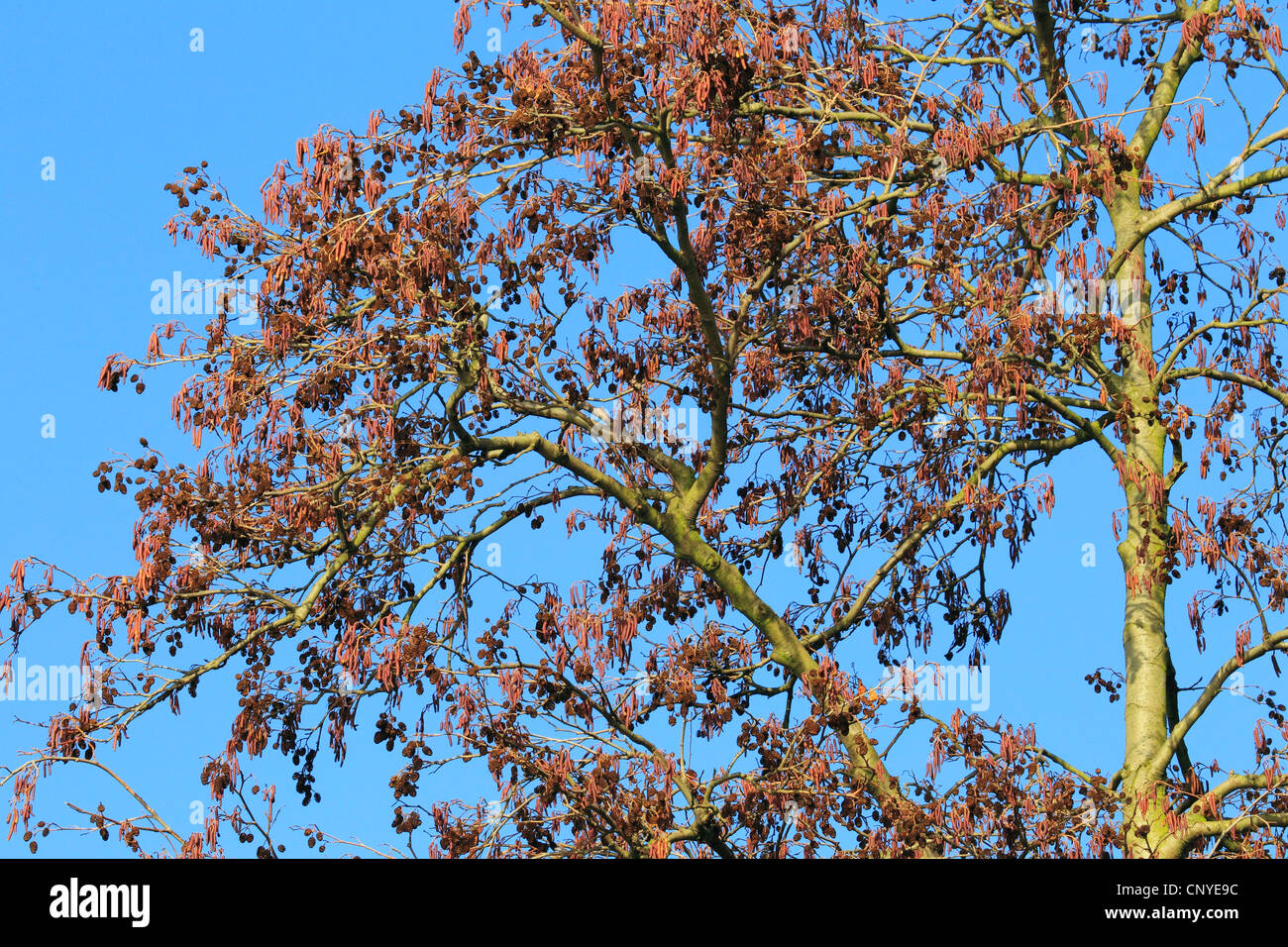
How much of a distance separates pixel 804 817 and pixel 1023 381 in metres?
4.06

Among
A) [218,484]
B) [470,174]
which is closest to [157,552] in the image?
[218,484]

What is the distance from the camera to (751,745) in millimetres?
12414

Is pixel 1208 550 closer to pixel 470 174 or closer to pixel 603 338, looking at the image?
pixel 603 338

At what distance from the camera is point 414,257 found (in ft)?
38.1

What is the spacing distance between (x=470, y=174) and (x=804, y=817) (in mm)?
5906

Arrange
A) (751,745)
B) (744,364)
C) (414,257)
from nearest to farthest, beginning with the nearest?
(414,257) → (751,745) → (744,364)

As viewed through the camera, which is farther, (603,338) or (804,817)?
(603,338)
